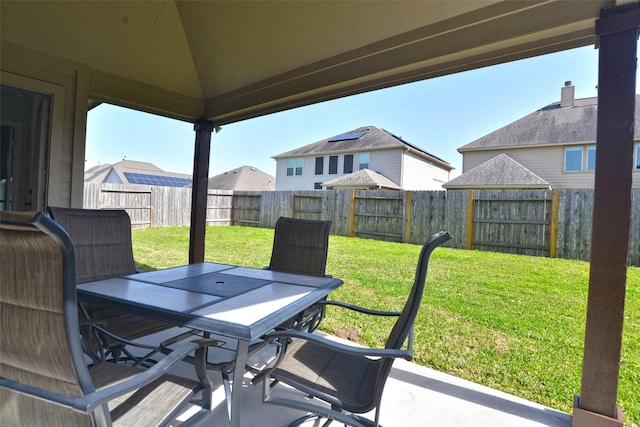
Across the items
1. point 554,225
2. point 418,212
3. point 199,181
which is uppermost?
point 199,181

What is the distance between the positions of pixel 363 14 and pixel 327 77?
1.95 feet

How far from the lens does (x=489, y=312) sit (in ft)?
13.7

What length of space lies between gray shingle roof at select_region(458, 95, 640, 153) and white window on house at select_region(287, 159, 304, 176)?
8468 millimetres

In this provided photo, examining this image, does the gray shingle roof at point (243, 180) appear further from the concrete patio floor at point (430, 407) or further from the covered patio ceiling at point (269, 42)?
the concrete patio floor at point (430, 407)

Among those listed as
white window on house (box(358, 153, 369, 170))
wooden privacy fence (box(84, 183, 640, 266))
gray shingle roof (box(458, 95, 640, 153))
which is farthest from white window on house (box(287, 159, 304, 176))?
gray shingle roof (box(458, 95, 640, 153))

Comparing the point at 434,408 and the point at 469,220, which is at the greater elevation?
the point at 469,220

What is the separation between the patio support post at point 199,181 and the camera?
169 inches

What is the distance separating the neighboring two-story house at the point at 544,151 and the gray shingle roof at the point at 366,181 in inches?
120

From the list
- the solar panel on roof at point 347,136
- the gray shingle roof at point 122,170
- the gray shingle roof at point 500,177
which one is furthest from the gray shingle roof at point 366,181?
the gray shingle roof at point 122,170

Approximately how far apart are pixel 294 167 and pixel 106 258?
55.6 feet

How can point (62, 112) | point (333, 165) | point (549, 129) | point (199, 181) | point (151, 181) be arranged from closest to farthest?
point (62, 112) → point (199, 181) → point (549, 129) → point (333, 165) → point (151, 181)

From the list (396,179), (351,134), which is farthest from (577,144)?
(351,134)

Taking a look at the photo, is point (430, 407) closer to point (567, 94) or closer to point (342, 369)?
point (342, 369)

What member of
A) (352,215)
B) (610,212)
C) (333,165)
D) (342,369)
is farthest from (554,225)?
(333,165)
